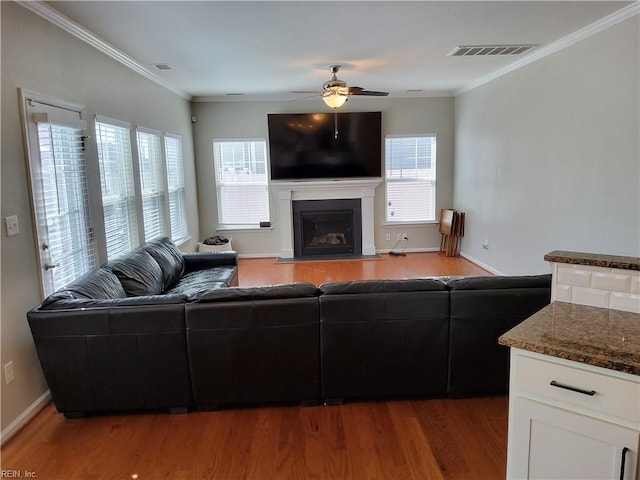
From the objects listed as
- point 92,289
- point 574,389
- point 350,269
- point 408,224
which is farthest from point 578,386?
point 408,224

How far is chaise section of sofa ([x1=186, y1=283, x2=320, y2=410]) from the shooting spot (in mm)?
2502

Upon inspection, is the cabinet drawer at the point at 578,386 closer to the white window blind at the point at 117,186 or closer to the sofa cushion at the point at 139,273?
the sofa cushion at the point at 139,273

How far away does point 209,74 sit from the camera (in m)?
5.08

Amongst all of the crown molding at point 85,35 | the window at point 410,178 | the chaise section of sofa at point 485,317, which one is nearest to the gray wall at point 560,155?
the window at point 410,178

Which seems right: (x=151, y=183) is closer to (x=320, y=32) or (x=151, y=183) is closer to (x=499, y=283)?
(x=320, y=32)

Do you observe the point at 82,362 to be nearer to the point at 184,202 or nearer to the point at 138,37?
the point at 138,37

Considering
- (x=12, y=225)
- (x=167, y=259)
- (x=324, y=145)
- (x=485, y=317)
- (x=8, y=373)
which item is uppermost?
(x=324, y=145)

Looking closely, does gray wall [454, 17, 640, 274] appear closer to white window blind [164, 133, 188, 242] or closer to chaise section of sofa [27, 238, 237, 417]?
chaise section of sofa [27, 238, 237, 417]

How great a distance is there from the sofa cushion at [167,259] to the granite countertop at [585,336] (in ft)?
10.9

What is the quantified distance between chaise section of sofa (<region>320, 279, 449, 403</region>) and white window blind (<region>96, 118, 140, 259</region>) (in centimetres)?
236

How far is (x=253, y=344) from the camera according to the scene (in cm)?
254

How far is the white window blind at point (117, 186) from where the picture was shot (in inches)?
149

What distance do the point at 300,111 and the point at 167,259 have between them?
3.84 m

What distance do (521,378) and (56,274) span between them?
3.01 m
